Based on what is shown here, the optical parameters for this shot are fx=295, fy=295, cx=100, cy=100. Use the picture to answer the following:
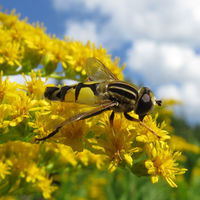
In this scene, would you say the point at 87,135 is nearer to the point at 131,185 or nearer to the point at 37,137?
the point at 37,137

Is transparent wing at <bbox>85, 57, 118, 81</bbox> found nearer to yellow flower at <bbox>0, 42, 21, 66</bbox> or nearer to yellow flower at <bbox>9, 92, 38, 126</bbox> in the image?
yellow flower at <bbox>9, 92, 38, 126</bbox>

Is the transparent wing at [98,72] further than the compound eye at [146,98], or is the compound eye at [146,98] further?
the transparent wing at [98,72]

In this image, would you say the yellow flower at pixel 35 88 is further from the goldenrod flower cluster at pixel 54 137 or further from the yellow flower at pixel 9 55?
the yellow flower at pixel 9 55

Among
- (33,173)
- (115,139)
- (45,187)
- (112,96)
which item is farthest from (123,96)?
(45,187)

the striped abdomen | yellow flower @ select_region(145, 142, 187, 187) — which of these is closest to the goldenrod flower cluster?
yellow flower @ select_region(145, 142, 187, 187)

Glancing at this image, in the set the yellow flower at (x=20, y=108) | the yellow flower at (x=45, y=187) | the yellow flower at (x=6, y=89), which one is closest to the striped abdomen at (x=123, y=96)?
the yellow flower at (x=20, y=108)

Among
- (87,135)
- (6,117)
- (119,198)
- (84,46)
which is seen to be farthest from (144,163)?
(119,198)

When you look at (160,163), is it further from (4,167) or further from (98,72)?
(4,167)
